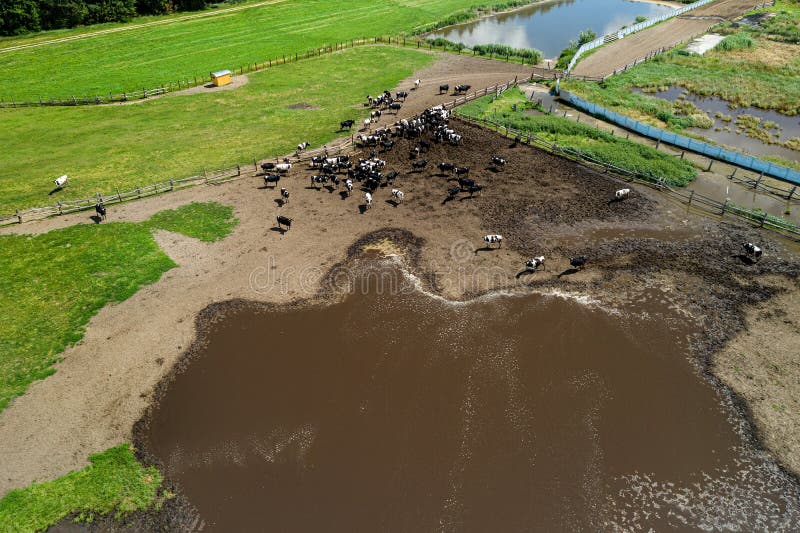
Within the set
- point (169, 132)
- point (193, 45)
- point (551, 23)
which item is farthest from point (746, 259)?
point (193, 45)

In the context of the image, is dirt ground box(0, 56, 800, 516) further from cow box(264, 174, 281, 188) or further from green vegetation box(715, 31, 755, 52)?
green vegetation box(715, 31, 755, 52)

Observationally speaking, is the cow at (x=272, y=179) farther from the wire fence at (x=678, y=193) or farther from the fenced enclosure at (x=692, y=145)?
the fenced enclosure at (x=692, y=145)

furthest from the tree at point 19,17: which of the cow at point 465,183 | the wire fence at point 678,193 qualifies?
the cow at point 465,183

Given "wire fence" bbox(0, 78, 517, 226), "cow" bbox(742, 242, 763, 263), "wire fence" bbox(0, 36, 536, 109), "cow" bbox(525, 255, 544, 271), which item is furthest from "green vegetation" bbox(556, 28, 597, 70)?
"cow" bbox(525, 255, 544, 271)

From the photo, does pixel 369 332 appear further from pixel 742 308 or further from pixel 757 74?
pixel 757 74

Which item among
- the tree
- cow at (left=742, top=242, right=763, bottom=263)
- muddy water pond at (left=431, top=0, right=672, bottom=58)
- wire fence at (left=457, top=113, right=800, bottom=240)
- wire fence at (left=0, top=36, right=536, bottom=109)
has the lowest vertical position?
cow at (left=742, top=242, right=763, bottom=263)

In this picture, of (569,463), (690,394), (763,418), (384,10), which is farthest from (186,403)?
(384,10)
